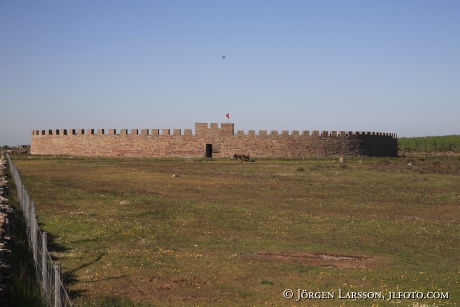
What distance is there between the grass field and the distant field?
6040 centimetres

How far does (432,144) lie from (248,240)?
83.6m

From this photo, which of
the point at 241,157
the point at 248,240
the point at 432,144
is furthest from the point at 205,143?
the point at 432,144

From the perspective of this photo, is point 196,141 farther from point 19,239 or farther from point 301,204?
point 19,239

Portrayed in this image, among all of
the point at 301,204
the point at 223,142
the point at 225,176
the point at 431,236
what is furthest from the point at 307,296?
the point at 223,142

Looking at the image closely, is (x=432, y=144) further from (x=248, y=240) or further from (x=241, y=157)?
(x=248, y=240)

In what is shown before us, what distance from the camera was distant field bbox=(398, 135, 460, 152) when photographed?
8738cm

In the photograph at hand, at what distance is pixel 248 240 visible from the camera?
15.7 metres

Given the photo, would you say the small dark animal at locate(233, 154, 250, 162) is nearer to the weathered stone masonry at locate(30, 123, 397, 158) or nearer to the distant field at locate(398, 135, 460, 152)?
the weathered stone masonry at locate(30, 123, 397, 158)

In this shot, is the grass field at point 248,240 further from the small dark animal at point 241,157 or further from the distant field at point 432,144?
the distant field at point 432,144

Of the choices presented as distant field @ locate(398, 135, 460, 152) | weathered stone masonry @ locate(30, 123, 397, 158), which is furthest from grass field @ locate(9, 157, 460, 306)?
distant field @ locate(398, 135, 460, 152)

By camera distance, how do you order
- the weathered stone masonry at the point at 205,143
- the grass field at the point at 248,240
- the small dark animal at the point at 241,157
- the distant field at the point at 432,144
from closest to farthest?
the grass field at the point at 248,240, the small dark animal at the point at 241,157, the weathered stone masonry at the point at 205,143, the distant field at the point at 432,144

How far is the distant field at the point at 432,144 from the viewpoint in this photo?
287 feet

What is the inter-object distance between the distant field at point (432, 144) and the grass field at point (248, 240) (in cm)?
6040

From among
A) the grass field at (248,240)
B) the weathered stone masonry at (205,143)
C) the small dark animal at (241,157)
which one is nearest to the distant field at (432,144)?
the weathered stone masonry at (205,143)
